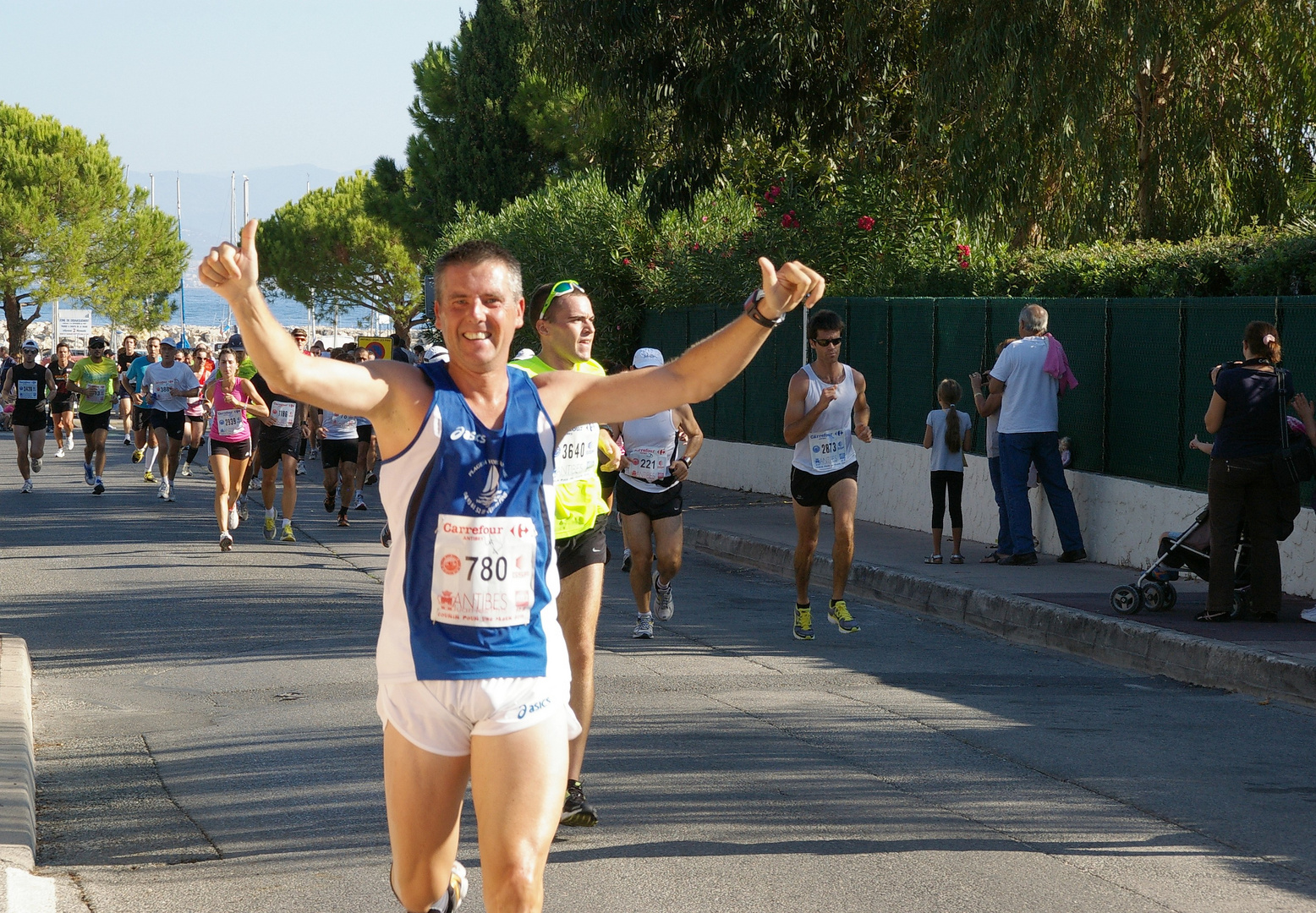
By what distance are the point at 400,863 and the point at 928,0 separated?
569 inches

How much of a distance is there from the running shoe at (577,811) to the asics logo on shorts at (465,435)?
2.34m

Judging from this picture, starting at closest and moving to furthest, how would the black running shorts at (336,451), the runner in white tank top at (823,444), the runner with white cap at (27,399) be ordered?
the runner in white tank top at (823,444) → the black running shorts at (336,451) → the runner with white cap at (27,399)

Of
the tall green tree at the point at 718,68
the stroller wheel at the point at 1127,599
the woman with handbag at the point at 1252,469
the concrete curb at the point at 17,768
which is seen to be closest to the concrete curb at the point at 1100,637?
the stroller wheel at the point at 1127,599

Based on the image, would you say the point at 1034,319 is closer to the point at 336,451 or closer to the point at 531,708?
the point at 336,451

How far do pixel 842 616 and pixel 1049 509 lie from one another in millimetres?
4185

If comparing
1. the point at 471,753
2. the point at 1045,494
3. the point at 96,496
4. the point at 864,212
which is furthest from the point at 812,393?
the point at 96,496

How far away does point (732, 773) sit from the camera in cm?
638

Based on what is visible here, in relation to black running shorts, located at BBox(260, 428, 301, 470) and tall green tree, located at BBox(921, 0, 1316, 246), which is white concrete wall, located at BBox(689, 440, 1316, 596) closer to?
tall green tree, located at BBox(921, 0, 1316, 246)

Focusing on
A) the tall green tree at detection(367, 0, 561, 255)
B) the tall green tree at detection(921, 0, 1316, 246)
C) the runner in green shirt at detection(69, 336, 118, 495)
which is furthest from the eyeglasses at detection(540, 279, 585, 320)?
the tall green tree at detection(367, 0, 561, 255)

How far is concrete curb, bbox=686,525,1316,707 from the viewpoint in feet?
27.5

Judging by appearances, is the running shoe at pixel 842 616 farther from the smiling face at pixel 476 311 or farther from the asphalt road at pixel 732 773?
the smiling face at pixel 476 311

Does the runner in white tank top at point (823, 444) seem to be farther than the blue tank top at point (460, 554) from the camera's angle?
Yes

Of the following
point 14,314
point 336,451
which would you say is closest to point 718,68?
point 336,451

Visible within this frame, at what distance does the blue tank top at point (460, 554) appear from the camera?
3543 mm
